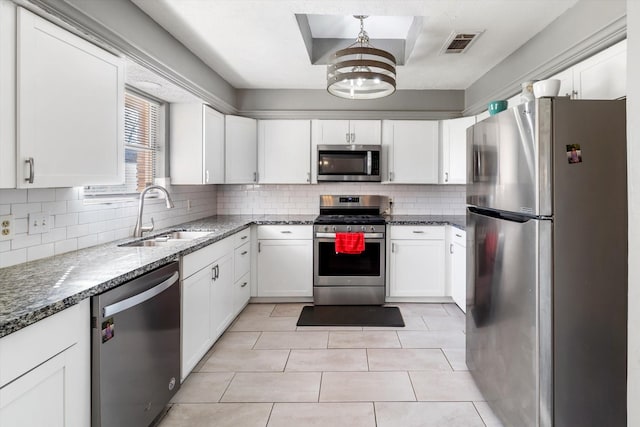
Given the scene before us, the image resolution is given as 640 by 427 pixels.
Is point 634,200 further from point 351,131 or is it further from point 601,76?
point 351,131

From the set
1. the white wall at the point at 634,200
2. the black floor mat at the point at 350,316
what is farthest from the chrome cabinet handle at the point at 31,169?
the black floor mat at the point at 350,316

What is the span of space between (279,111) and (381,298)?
242 cm

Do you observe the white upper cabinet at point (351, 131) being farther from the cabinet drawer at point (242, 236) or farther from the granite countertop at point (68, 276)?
the granite countertop at point (68, 276)

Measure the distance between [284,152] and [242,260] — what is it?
4.62ft

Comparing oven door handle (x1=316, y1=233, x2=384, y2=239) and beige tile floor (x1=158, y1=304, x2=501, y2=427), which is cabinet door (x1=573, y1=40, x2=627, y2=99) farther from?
oven door handle (x1=316, y1=233, x2=384, y2=239)

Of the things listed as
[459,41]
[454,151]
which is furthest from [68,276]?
[454,151]

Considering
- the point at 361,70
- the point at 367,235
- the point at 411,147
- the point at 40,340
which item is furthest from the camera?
the point at 411,147

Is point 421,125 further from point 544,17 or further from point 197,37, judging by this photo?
point 197,37

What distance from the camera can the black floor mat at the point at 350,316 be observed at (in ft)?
11.5

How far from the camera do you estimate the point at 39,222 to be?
1.97 meters

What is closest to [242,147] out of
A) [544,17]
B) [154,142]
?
[154,142]

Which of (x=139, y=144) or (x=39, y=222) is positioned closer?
(x=39, y=222)

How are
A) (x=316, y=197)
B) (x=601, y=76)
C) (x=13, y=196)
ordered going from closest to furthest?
1. (x=13, y=196)
2. (x=601, y=76)
3. (x=316, y=197)

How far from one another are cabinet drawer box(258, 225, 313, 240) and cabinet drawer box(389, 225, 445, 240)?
0.91m
